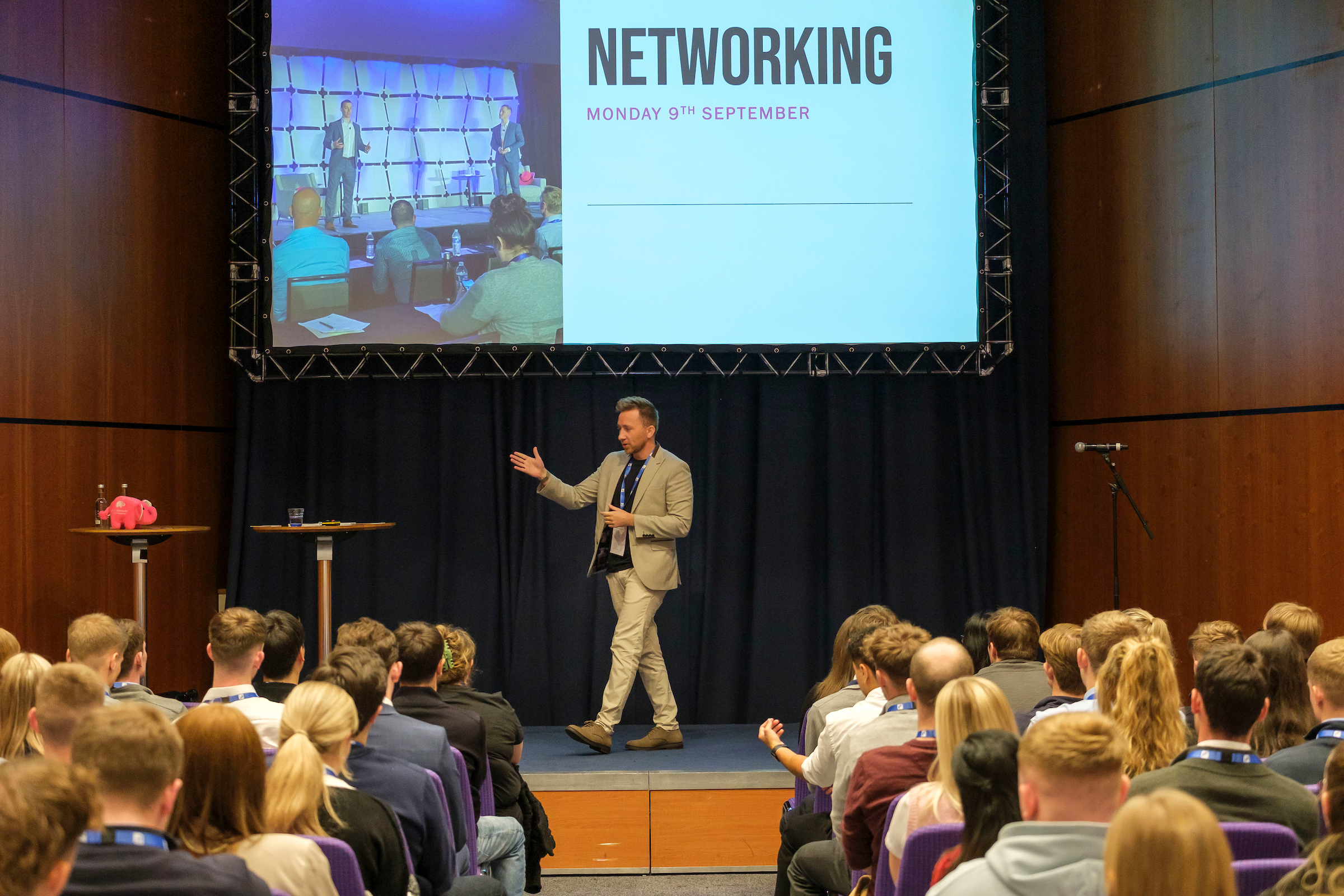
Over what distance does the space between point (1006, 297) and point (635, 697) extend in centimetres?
286

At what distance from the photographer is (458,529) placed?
663 cm

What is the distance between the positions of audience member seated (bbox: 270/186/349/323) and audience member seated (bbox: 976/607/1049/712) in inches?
150

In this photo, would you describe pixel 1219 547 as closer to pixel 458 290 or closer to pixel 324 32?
pixel 458 290

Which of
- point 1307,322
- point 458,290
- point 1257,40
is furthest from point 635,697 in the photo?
point 1257,40

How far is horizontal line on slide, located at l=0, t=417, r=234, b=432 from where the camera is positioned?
541 cm

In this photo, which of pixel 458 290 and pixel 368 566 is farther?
pixel 368 566

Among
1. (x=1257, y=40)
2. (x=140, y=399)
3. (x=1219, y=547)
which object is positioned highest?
(x=1257, y=40)

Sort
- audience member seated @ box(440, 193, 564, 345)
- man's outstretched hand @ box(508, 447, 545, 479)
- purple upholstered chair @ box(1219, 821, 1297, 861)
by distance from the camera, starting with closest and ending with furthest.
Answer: purple upholstered chair @ box(1219, 821, 1297, 861), man's outstretched hand @ box(508, 447, 545, 479), audience member seated @ box(440, 193, 564, 345)

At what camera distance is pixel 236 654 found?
126 inches

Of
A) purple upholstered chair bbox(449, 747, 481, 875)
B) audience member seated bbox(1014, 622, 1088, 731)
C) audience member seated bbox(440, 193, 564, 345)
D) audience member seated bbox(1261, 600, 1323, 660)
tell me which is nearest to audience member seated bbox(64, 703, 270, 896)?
purple upholstered chair bbox(449, 747, 481, 875)

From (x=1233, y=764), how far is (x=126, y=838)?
6.25ft

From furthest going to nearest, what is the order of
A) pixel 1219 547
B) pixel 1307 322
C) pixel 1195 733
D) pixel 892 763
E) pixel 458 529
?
pixel 458 529
pixel 1219 547
pixel 1307 322
pixel 1195 733
pixel 892 763

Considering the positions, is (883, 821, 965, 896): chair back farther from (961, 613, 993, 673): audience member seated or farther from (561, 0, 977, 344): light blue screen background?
(561, 0, 977, 344): light blue screen background

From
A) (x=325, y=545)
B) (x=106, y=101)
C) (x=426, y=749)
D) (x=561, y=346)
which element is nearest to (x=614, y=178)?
(x=561, y=346)
